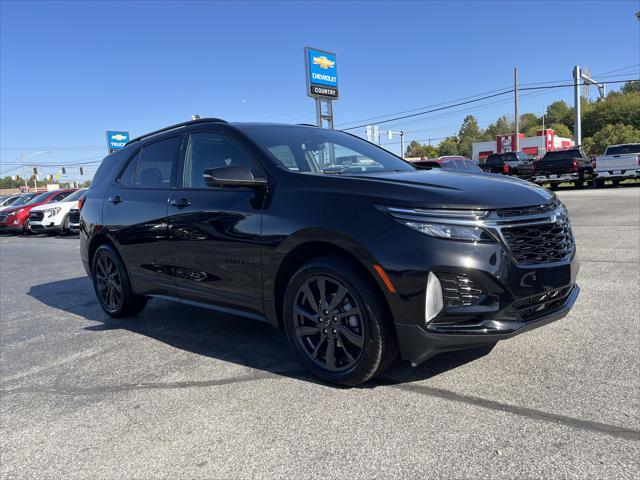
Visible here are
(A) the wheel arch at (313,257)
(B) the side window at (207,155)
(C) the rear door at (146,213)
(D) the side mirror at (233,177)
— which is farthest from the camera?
(C) the rear door at (146,213)

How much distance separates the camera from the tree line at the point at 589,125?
72.6 metres

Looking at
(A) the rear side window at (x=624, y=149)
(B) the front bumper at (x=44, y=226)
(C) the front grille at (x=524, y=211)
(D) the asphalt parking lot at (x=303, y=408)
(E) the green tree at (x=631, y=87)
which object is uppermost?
(E) the green tree at (x=631, y=87)

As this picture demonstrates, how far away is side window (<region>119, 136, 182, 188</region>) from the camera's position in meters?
4.70

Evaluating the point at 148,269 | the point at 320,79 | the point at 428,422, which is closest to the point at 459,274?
the point at 428,422

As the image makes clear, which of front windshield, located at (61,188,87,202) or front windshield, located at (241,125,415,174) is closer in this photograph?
front windshield, located at (241,125,415,174)

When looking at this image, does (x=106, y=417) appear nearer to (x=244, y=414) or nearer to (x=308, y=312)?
(x=244, y=414)

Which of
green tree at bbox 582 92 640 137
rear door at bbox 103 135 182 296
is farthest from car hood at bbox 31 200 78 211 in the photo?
green tree at bbox 582 92 640 137

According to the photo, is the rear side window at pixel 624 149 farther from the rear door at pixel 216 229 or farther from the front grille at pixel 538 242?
the rear door at pixel 216 229

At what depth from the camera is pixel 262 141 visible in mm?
3992

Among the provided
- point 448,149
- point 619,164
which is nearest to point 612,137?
point 448,149

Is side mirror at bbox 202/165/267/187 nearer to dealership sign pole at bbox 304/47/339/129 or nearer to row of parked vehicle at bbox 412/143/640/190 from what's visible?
dealership sign pole at bbox 304/47/339/129

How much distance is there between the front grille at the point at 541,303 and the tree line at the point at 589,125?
75070 mm

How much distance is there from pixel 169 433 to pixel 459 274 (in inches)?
72.7

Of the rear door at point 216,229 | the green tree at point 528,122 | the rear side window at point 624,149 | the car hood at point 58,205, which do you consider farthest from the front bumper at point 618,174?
the green tree at point 528,122
